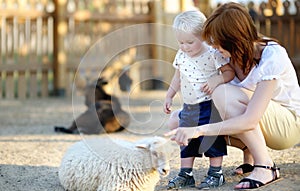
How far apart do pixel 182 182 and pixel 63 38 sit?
7966 mm

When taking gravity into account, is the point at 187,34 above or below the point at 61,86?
above

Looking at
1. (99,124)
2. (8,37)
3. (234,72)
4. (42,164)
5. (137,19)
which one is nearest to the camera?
(234,72)

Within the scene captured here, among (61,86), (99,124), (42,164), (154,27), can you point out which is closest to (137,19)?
(154,27)

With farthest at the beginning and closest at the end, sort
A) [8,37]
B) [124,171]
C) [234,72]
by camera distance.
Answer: [8,37] → [234,72] → [124,171]

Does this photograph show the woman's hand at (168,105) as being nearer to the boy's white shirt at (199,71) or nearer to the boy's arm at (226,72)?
the boy's white shirt at (199,71)

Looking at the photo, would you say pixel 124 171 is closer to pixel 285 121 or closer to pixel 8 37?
pixel 285 121

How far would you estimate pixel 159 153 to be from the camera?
396cm

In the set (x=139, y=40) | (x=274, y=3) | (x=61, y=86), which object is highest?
(x=274, y=3)

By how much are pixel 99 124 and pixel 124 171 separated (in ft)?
10.6

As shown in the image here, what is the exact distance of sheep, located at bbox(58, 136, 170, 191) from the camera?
4012mm

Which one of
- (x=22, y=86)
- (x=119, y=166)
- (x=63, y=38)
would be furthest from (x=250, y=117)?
(x=63, y=38)

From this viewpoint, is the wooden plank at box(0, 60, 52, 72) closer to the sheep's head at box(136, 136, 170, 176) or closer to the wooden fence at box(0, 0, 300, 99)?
the wooden fence at box(0, 0, 300, 99)

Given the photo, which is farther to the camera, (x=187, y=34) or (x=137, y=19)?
(x=137, y=19)

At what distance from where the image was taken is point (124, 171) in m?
4.12
